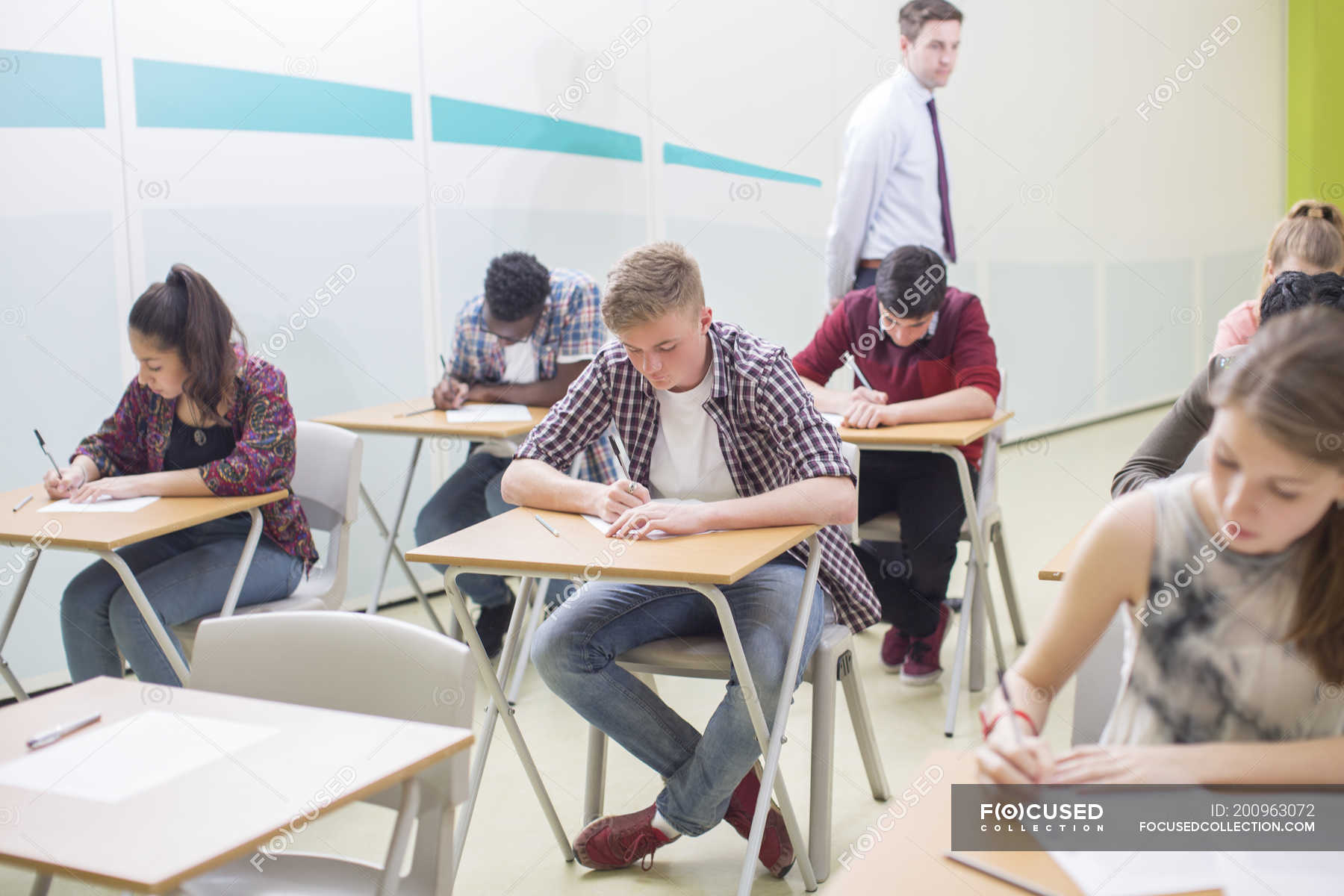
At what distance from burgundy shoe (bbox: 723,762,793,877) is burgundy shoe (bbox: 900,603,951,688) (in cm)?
112

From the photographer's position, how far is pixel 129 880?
989 mm

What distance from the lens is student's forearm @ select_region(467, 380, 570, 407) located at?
3.62m

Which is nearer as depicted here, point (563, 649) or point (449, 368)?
point (563, 649)

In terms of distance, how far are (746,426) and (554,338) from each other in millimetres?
1531

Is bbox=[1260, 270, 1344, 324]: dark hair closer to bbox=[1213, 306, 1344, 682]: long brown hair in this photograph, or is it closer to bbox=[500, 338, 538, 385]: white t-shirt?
bbox=[1213, 306, 1344, 682]: long brown hair

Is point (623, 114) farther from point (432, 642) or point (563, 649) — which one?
point (432, 642)

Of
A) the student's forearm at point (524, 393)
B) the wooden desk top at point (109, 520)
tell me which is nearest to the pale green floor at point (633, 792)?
the wooden desk top at point (109, 520)

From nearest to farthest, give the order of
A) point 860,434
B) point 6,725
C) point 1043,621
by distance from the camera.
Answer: point 1043,621 → point 6,725 → point 860,434

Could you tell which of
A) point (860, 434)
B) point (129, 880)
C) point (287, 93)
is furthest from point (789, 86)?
point (129, 880)

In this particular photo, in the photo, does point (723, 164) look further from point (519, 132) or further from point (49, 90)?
point (49, 90)

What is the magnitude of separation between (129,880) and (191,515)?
1.51 m

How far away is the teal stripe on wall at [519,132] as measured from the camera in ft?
13.7

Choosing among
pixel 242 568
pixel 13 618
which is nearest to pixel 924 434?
pixel 242 568

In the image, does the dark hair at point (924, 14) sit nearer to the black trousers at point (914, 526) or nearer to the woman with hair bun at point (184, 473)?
the black trousers at point (914, 526)
